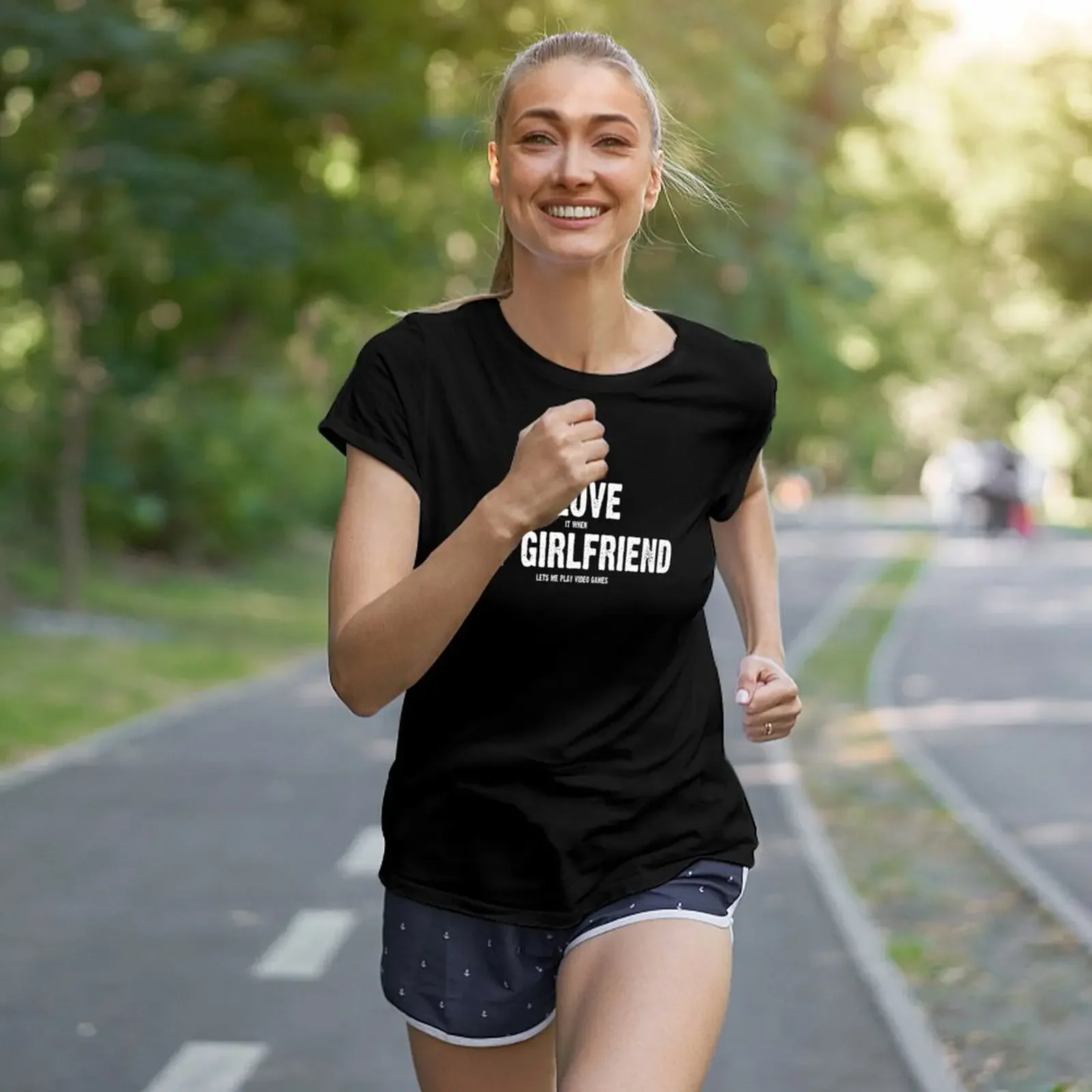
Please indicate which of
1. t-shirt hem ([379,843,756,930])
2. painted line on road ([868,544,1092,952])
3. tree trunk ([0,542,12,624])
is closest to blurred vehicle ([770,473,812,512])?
tree trunk ([0,542,12,624])

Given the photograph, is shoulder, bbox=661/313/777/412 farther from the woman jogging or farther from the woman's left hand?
the woman's left hand

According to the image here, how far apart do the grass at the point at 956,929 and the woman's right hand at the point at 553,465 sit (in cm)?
359

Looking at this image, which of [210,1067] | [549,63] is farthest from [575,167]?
[210,1067]

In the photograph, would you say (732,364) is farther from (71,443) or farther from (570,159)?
(71,443)

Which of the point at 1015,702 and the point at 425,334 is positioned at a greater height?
the point at 425,334

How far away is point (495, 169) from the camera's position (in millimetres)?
2941

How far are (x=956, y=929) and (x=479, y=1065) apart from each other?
494cm

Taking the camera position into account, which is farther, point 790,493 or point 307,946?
point 790,493

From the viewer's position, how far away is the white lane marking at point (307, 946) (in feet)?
22.6

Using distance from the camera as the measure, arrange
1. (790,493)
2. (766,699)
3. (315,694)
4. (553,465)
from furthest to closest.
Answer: (790,493), (315,694), (766,699), (553,465)

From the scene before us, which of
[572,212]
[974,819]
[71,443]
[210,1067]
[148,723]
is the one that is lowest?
[148,723]

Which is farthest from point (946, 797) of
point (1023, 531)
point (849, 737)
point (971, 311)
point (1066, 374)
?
point (971, 311)

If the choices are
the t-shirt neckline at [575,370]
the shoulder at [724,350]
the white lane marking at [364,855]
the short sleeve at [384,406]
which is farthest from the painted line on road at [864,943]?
the short sleeve at [384,406]

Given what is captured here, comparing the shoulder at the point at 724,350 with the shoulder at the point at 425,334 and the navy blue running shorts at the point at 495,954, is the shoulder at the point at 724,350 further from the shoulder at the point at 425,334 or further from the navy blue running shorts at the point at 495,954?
the navy blue running shorts at the point at 495,954
